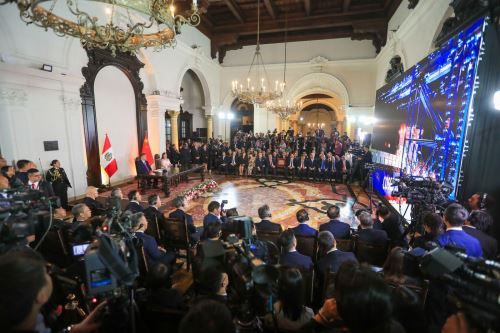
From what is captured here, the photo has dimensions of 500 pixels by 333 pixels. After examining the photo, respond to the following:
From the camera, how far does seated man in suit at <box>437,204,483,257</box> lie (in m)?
2.18

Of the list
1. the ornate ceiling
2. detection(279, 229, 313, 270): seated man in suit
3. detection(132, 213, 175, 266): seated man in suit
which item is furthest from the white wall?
detection(279, 229, 313, 270): seated man in suit

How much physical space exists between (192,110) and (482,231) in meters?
14.1

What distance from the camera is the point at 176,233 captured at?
352 cm

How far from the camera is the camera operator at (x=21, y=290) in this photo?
35.5 inches

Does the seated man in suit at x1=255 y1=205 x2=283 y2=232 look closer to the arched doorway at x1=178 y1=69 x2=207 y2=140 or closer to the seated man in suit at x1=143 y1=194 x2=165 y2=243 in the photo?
the seated man in suit at x1=143 y1=194 x2=165 y2=243

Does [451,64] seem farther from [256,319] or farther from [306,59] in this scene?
[306,59]

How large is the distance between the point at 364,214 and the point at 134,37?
360cm

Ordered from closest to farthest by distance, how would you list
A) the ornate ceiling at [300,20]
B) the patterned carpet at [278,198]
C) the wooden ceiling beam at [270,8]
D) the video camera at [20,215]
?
the video camera at [20,215] → the patterned carpet at [278,198] → the wooden ceiling beam at [270,8] → the ornate ceiling at [300,20]

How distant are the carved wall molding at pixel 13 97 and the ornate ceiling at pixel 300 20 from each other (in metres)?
6.51

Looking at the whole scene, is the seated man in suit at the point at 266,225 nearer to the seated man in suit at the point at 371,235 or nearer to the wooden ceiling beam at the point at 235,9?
the seated man in suit at the point at 371,235

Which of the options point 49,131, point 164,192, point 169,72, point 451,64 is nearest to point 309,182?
point 164,192

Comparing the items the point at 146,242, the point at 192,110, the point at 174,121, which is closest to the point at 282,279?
the point at 146,242

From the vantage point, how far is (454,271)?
103cm

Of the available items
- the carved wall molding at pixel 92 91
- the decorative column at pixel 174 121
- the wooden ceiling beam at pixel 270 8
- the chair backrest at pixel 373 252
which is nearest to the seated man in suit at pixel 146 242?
the chair backrest at pixel 373 252
